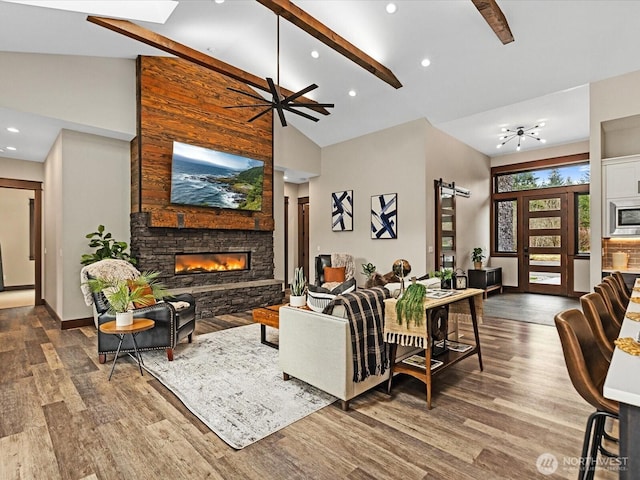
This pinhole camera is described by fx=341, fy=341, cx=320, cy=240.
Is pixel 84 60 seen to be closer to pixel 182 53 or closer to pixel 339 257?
pixel 182 53

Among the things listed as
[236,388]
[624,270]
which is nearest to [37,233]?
[236,388]

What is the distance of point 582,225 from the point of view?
775 cm

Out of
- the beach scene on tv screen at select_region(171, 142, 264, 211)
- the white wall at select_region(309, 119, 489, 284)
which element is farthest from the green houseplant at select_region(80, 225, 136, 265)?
the white wall at select_region(309, 119, 489, 284)

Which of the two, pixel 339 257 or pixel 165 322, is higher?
pixel 339 257

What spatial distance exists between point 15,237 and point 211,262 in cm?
594

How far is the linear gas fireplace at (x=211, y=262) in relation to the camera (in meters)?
6.00

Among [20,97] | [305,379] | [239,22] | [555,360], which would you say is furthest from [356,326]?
[20,97]

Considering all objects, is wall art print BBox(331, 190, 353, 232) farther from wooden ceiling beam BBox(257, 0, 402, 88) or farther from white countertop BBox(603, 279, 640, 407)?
white countertop BBox(603, 279, 640, 407)

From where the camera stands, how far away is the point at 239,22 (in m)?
4.77

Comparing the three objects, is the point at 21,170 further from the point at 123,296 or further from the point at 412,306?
the point at 412,306

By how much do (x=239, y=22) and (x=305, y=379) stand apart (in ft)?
15.5

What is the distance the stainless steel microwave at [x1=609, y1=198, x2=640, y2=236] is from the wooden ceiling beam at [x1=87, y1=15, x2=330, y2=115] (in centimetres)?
441

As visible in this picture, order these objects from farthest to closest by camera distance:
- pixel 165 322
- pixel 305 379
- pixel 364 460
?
pixel 165 322
pixel 305 379
pixel 364 460

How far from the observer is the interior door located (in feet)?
26.0
